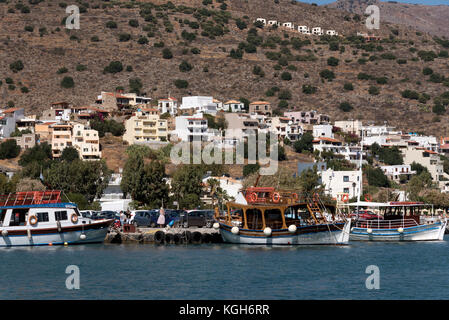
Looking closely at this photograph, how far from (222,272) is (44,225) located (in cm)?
1706

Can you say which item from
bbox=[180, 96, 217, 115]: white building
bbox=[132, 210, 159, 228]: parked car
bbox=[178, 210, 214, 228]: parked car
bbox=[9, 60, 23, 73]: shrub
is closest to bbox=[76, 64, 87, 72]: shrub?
bbox=[9, 60, 23, 73]: shrub

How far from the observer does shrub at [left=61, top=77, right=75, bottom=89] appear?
579 feet

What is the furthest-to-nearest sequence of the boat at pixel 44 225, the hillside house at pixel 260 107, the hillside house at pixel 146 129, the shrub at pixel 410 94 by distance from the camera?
the shrub at pixel 410 94 < the hillside house at pixel 260 107 < the hillside house at pixel 146 129 < the boat at pixel 44 225

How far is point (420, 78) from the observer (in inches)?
7805

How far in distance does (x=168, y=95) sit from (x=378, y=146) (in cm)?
5158

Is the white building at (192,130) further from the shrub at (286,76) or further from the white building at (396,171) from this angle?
the shrub at (286,76)

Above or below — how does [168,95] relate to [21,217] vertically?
above

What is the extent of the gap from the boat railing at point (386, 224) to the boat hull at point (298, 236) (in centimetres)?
716

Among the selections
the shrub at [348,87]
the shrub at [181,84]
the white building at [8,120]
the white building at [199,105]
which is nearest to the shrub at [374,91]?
the shrub at [348,87]

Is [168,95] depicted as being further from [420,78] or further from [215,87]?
[420,78]

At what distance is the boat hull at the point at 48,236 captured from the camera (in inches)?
2125

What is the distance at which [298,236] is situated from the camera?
53.5 meters

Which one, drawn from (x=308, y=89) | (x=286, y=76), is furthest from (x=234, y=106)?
(x=286, y=76)
